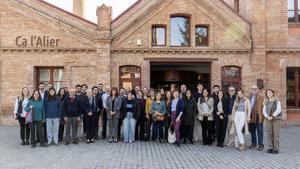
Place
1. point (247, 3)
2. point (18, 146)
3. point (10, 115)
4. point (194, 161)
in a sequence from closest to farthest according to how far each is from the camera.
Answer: point (194, 161)
point (18, 146)
point (10, 115)
point (247, 3)

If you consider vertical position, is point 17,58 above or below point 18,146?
above

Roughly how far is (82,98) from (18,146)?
8.74 feet

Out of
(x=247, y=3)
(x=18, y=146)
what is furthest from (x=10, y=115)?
(x=247, y=3)

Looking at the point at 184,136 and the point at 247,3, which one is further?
the point at 247,3

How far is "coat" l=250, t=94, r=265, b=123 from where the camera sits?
1209 centimetres

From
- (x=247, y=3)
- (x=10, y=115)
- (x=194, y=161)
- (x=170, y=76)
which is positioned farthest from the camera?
(x=170, y=76)

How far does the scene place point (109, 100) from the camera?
44.2ft

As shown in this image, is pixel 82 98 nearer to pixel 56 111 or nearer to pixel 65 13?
pixel 56 111

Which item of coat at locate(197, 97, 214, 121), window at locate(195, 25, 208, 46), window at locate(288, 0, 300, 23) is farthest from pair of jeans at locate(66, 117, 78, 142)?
window at locate(288, 0, 300, 23)

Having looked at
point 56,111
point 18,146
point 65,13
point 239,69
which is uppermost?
point 65,13

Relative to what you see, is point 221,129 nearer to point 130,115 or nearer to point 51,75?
point 130,115

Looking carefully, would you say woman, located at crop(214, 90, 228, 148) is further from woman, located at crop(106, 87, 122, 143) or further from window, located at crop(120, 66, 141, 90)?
window, located at crop(120, 66, 141, 90)

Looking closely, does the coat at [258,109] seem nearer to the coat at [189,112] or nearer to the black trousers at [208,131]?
the black trousers at [208,131]

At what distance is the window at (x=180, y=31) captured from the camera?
20.0 m
